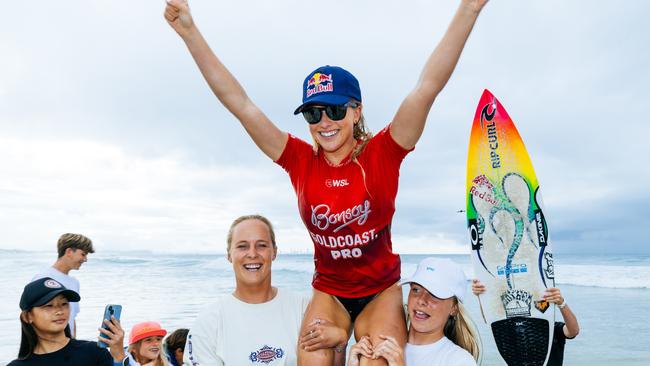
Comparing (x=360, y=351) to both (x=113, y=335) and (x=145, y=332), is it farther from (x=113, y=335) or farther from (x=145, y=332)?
(x=145, y=332)

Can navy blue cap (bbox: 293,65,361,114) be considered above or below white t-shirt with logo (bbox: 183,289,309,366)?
above

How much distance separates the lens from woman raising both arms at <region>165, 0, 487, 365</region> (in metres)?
2.75

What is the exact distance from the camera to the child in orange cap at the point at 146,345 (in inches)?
200

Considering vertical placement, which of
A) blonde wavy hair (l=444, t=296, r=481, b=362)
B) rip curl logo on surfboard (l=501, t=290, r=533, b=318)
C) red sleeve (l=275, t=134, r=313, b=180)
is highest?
red sleeve (l=275, t=134, r=313, b=180)

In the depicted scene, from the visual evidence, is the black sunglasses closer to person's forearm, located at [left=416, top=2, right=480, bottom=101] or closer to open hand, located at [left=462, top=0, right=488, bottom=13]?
person's forearm, located at [left=416, top=2, right=480, bottom=101]

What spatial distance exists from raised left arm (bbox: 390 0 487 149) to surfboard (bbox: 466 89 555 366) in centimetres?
338

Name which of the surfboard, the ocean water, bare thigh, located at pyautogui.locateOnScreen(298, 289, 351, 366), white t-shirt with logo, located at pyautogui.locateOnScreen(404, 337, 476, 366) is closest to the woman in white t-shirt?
white t-shirt with logo, located at pyautogui.locateOnScreen(404, 337, 476, 366)

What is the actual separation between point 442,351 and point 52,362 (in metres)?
2.43

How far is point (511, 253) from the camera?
5.82 m

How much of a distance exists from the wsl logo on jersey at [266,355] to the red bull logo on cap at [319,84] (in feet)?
4.58

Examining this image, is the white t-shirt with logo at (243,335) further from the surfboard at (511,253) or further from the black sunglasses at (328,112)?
the surfboard at (511,253)

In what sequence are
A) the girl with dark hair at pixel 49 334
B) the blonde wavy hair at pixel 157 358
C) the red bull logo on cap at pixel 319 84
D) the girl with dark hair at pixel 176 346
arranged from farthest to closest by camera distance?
the girl with dark hair at pixel 176 346
the blonde wavy hair at pixel 157 358
the girl with dark hair at pixel 49 334
the red bull logo on cap at pixel 319 84

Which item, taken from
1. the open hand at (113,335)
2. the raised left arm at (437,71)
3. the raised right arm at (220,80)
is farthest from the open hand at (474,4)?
the open hand at (113,335)

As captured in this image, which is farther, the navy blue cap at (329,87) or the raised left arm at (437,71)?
the navy blue cap at (329,87)
